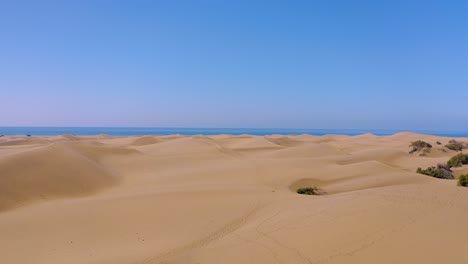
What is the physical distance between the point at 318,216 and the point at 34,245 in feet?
21.9

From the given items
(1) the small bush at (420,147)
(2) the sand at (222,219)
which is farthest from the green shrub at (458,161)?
(1) the small bush at (420,147)

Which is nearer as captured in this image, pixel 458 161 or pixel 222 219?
pixel 222 219

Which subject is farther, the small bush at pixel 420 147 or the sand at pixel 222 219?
the small bush at pixel 420 147

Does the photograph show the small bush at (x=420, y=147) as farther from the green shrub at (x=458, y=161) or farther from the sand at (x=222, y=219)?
the sand at (x=222, y=219)

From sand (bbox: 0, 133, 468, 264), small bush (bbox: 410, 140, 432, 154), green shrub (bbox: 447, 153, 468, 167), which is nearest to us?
sand (bbox: 0, 133, 468, 264)

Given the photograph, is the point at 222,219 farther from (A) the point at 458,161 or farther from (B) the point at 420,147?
(B) the point at 420,147

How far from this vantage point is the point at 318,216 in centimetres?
877

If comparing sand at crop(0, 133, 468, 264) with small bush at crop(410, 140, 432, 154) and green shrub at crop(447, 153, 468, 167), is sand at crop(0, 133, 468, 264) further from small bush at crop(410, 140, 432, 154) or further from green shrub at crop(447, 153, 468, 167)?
small bush at crop(410, 140, 432, 154)

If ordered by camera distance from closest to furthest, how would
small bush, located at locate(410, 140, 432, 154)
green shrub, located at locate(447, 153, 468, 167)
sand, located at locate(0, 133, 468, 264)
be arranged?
sand, located at locate(0, 133, 468, 264) < green shrub, located at locate(447, 153, 468, 167) < small bush, located at locate(410, 140, 432, 154)

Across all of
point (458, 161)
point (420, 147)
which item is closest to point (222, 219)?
point (458, 161)

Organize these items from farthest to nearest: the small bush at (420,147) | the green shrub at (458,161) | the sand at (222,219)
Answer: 1. the small bush at (420,147)
2. the green shrub at (458,161)
3. the sand at (222,219)

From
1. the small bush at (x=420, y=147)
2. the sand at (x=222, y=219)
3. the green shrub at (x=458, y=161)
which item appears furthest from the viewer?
the small bush at (x=420, y=147)

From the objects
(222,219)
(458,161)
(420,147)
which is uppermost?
(420,147)

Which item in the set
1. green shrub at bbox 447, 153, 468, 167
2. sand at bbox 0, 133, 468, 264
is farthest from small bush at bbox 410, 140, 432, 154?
sand at bbox 0, 133, 468, 264
